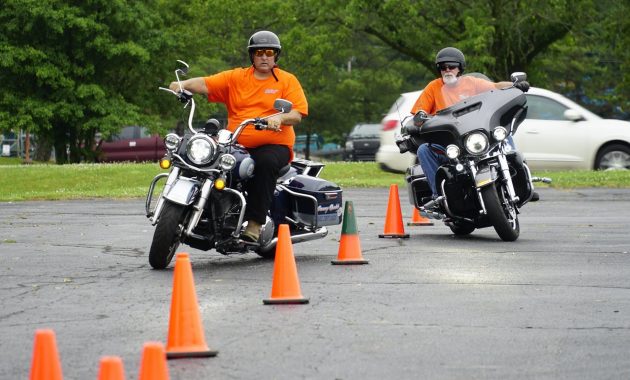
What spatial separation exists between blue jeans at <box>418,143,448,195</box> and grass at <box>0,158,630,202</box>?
381 inches

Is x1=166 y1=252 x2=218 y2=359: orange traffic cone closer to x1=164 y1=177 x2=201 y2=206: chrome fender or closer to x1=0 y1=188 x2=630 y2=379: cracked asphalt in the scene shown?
x1=0 y1=188 x2=630 y2=379: cracked asphalt

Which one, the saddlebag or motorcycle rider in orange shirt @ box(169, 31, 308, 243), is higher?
motorcycle rider in orange shirt @ box(169, 31, 308, 243)

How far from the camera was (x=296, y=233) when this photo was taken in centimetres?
1227

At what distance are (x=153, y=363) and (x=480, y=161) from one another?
8411 millimetres

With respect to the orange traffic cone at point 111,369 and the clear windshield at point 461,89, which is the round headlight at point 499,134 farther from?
the orange traffic cone at point 111,369

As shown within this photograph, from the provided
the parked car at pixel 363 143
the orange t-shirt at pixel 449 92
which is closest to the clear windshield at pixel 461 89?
the orange t-shirt at pixel 449 92

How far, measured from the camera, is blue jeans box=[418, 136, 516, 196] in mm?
14275

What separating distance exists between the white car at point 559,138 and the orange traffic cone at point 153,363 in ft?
69.4

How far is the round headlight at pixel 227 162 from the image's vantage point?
36.5 feet

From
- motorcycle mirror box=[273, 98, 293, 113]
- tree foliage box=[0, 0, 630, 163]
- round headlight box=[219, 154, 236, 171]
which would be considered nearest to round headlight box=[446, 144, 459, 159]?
motorcycle mirror box=[273, 98, 293, 113]

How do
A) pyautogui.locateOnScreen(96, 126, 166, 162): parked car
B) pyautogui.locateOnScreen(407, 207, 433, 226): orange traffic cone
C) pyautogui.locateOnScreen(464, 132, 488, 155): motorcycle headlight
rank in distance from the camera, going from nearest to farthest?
pyautogui.locateOnScreen(464, 132, 488, 155): motorcycle headlight < pyautogui.locateOnScreen(407, 207, 433, 226): orange traffic cone < pyautogui.locateOnScreen(96, 126, 166, 162): parked car

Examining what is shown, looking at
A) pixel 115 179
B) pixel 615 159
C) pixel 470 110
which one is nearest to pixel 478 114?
pixel 470 110

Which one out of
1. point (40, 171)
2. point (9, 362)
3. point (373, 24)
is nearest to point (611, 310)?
point (9, 362)

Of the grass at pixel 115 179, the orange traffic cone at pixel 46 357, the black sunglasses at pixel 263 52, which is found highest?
the black sunglasses at pixel 263 52
